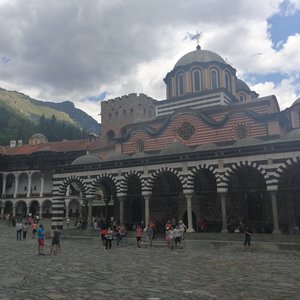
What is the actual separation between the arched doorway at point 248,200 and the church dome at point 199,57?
11769 mm

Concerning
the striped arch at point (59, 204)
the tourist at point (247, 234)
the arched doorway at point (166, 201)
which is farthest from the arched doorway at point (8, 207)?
the tourist at point (247, 234)

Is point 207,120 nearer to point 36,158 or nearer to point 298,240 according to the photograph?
point 298,240

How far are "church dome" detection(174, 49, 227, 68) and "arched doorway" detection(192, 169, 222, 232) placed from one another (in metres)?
11.3

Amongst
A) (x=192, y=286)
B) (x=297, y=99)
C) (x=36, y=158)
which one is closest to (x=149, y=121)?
(x=297, y=99)

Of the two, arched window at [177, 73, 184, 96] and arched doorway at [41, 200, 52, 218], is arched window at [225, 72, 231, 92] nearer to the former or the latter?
arched window at [177, 73, 184, 96]

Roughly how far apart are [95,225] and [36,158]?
31.1 metres

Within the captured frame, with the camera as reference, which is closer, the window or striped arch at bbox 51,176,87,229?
striped arch at bbox 51,176,87,229

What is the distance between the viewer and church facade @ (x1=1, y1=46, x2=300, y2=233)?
68.5 ft

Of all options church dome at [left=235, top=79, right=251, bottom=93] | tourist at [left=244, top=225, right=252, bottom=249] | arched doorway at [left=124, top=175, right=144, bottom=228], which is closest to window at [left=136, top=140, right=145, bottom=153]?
arched doorway at [left=124, top=175, right=144, bottom=228]

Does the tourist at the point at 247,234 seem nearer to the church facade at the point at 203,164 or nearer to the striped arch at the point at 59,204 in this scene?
the church facade at the point at 203,164

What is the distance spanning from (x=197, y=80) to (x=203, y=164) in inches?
457

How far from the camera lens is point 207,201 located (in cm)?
2498

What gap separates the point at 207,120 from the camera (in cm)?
2623

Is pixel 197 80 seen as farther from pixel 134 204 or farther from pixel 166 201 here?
pixel 134 204
